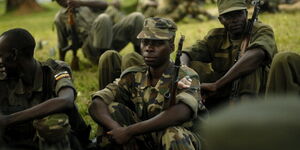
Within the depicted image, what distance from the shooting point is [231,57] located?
4977 millimetres

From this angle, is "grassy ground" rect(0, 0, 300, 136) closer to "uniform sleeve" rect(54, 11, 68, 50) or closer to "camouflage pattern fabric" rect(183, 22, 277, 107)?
"uniform sleeve" rect(54, 11, 68, 50)

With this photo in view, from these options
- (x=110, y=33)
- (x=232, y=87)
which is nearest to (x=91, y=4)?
(x=110, y=33)

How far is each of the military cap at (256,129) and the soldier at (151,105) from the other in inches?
88.5

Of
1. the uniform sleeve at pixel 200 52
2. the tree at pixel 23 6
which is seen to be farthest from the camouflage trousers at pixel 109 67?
the tree at pixel 23 6

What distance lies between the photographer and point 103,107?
3803 mm

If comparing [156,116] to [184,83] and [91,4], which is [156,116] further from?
[91,4]

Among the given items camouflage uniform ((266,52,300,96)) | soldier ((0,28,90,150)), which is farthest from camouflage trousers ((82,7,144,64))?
camouflage uniform ((266,52,300,96))

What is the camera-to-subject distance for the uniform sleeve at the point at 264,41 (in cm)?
457

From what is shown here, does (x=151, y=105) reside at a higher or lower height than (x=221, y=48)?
lower

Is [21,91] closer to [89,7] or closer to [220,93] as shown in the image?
[220,93]

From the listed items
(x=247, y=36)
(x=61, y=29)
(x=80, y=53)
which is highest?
(x=247, y=36)

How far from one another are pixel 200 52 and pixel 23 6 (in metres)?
22.3

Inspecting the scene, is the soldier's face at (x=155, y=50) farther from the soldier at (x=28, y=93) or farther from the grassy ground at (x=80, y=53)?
the grassy ground at (x=80, y=53)

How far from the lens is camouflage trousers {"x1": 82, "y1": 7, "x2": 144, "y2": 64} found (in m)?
8.44
